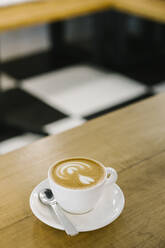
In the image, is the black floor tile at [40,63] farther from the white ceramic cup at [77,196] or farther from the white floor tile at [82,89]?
the white ceramic cup at [77,196]

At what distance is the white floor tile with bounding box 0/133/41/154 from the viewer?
1.92 metres

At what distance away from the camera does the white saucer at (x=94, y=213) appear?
2.35ft

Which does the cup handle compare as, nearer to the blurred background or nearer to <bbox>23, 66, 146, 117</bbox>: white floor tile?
the blurred background

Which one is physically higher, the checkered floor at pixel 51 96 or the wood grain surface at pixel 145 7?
the wood grain surface at pixel 145 7

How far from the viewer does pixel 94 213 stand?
75cm

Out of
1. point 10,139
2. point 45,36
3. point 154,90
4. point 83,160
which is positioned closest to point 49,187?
point 83,160

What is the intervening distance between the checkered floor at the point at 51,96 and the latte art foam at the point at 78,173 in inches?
46.4

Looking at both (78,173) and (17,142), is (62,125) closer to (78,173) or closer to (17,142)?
(17,142)

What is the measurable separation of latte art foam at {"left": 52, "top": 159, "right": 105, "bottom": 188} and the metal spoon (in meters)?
0.05

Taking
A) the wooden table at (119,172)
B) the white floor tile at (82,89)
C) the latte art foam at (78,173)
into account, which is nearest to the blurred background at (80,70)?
the white floor tile at (82,89)

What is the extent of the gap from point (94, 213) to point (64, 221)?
0.23 feet

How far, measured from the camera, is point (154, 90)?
102 inches

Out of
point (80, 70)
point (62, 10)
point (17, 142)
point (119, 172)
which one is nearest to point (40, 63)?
point (80, 70)

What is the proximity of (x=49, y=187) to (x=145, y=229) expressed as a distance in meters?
0.22
